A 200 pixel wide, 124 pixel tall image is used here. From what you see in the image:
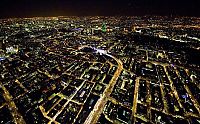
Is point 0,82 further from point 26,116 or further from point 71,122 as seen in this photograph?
point 71,122

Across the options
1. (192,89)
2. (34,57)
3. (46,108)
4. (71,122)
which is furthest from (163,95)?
(34,57)

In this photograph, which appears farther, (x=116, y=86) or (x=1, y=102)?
(x=116, y=86)

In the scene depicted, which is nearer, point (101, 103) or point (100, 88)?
point (101, 103)

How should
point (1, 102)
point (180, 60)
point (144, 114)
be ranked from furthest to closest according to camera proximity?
1. point (180, 60)
2. point (1, 102)
3. point (144, 114)

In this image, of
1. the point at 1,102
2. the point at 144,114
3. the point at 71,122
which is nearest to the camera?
the point at 71,122

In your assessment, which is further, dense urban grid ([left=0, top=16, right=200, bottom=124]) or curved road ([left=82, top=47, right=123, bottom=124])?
dense urban grid ([left=0, top=16, right=200, bottom=124])

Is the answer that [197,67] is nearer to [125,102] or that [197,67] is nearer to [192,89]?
[192,89]

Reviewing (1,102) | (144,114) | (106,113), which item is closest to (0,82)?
(1,102)

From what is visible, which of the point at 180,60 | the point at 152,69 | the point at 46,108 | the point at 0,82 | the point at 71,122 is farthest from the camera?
the point at 180,60

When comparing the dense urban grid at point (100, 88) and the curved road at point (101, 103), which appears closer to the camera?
the curved road at point (101, 103)
